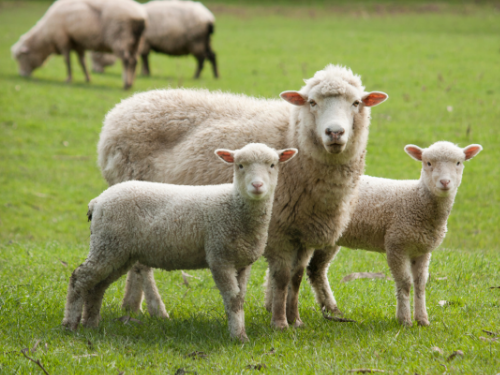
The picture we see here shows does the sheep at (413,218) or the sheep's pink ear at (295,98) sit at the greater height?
the sheep's pink ear at (295,98)

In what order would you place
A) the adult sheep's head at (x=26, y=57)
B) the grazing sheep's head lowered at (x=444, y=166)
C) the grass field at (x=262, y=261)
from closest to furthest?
the grass field at (x=262, y=261), the grazing sheep's head lowered at (x=444, y=166), the adult sheep's head at (x=26, y=57)

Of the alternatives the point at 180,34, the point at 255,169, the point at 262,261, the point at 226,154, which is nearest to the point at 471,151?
the point at 255,169

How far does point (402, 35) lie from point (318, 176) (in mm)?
20772

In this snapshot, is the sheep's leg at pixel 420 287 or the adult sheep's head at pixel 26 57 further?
the adult sheep's head at pixel 26 57

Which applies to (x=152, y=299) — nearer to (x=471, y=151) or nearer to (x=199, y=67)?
(x=471, y=151)

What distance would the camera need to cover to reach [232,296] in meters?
4.37

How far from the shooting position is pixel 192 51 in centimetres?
1909

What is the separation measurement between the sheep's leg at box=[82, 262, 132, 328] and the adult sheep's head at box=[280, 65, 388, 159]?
6.00 ft

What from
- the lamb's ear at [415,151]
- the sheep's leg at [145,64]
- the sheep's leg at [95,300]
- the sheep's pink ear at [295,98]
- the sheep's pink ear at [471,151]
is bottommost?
the sheep's leg at [145,64]

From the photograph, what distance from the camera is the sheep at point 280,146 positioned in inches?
187

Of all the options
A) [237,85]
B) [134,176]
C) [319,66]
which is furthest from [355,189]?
[319,66]

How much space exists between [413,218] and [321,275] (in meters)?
1.04

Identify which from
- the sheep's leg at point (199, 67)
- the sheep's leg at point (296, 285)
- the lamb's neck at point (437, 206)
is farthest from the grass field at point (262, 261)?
the lamb's neck at point (437, 206)

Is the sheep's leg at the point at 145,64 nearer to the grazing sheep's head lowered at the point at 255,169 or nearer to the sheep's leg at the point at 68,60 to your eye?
the sheep's leg at the point at 68,60
